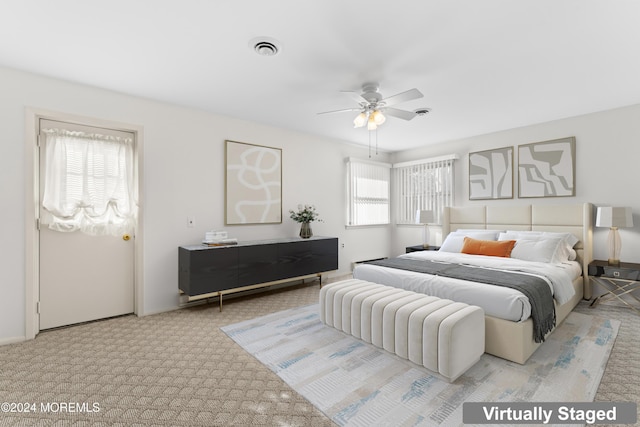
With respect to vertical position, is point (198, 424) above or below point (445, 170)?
below

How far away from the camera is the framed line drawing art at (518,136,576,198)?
13.5 ft

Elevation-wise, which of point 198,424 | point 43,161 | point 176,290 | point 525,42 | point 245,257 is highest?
point 525,42

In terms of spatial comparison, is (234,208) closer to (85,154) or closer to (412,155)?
(85,154)

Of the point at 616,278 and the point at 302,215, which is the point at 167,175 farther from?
the point at 616,278

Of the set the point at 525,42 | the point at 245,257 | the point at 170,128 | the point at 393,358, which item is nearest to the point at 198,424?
the point at 393,358

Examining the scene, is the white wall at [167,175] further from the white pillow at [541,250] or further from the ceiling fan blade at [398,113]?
the white pillow at [541,250]

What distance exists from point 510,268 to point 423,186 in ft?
9.46

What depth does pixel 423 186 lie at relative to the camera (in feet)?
19.0

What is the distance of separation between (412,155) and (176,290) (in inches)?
195

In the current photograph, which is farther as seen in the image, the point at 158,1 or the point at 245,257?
the point at 245,257

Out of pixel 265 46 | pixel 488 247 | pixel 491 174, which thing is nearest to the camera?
pixel 265 46

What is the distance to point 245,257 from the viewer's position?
383cm

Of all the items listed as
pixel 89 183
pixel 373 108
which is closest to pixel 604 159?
pixel 373 108

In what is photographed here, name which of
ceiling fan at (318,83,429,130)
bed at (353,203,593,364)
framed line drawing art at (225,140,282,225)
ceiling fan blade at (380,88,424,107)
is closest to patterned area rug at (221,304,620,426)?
bed at (353,203,593,364)
